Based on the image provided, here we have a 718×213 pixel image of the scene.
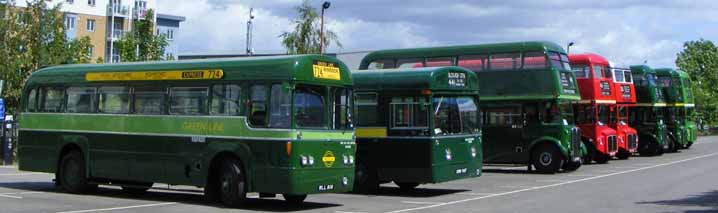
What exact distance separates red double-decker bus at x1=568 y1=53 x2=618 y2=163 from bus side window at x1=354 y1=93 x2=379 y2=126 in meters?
14.0

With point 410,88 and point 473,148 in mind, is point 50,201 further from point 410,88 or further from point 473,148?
point 473,148

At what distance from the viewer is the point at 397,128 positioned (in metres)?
19.3

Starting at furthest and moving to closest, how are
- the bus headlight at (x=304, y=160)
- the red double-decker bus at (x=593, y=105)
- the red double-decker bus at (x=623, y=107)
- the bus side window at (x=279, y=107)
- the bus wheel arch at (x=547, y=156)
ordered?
the red double-decker bus at (x=623, y=107), the red double-decker bus at (x=593, y=105), the bus wheel arch at (x=547, y=156), the bus headlight at (x=304, y=160), the bus side window at (x=279, y=107)

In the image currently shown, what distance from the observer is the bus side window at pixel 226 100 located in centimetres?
1612

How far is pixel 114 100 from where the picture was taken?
1838 centimetres

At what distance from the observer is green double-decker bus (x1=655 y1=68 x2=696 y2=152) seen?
1697 inches

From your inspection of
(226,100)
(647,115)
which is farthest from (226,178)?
(647,115)

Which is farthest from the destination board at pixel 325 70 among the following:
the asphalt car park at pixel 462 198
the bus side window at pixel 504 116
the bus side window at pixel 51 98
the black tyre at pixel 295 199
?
the bus side window at pixel 504 116

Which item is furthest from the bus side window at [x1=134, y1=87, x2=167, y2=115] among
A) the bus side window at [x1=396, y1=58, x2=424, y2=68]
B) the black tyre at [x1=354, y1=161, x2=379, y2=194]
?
the bus side window at [x1=396, y1=58, x2=424, y2=68]

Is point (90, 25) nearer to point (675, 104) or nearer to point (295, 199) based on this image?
point (675, 104)

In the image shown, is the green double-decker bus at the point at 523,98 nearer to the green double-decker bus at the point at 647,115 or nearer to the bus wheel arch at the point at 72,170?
the bus wheel arch at the point at 72,170

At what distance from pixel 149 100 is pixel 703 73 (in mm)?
96519

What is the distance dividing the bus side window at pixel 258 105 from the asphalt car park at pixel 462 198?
154 cm

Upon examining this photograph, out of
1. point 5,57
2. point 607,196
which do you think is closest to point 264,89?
point 607,196
